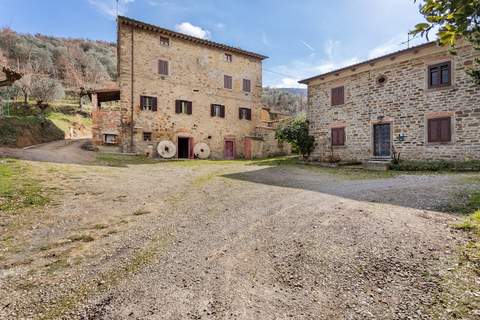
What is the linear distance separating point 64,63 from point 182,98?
37473 mm

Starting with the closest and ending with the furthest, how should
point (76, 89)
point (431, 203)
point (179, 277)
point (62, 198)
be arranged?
point (179, 277) → point (431, 203) → point (62, 198) → point (76, 89)

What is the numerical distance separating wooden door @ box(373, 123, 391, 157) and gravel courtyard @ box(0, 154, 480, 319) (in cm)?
954

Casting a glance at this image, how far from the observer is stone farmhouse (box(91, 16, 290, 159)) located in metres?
19.7

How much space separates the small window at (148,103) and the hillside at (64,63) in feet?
58.9

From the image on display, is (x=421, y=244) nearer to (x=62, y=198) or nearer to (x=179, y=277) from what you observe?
(x=179, y=277)

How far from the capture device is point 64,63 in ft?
149

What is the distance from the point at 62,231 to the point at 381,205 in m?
6.48

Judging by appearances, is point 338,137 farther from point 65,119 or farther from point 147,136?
point 65,119

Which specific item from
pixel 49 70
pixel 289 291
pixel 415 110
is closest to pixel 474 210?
pixel 289 291

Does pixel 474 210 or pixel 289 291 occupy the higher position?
pixel 474 210

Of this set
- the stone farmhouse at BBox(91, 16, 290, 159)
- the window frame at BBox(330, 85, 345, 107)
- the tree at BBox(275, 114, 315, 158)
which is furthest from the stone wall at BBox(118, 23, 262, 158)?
the window frame at BBox(330, 85, 345, 107)

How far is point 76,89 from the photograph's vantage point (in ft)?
133

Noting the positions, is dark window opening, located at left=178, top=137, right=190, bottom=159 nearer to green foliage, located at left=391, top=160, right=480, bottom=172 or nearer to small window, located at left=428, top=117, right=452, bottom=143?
green foliage, located at left=391, top=160, right=480, bottom=172

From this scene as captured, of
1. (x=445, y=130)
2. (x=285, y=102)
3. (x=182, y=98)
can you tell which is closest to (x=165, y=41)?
(x=182, y=98)
